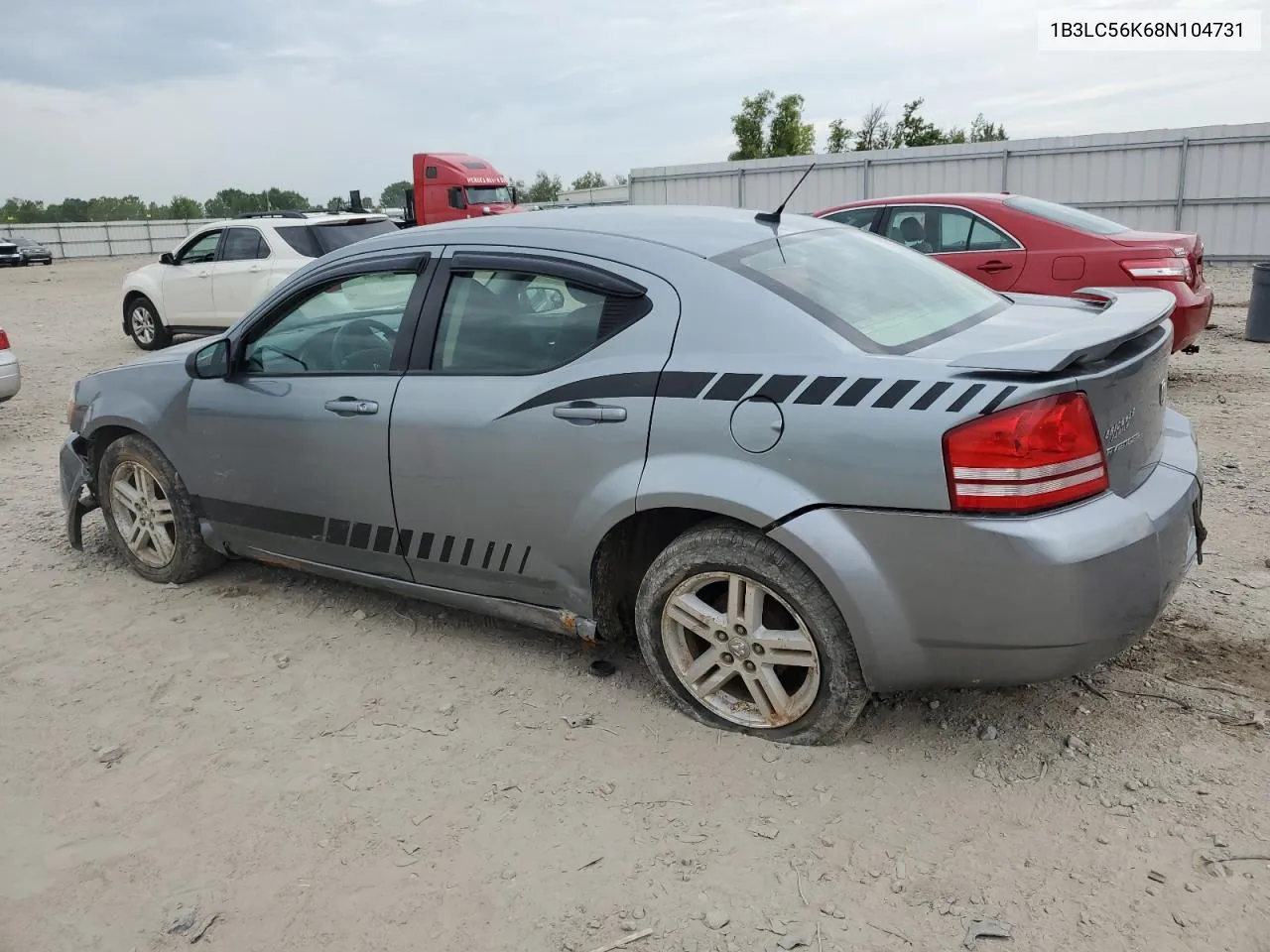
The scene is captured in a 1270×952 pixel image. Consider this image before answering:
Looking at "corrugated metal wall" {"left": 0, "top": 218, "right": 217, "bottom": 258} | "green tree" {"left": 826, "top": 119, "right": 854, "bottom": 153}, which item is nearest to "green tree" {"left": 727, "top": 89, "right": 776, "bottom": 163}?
"green tree" {"left": 826, "top": 119, "right": 854, "bottom": 153}

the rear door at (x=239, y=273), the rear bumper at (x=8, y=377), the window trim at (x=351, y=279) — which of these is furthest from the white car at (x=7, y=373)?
the window trim at (x=351, y=279)

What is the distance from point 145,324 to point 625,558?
1155 cm

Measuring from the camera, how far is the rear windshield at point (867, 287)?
9.98ft

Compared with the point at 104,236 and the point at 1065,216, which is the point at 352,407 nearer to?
the point at 1065,216

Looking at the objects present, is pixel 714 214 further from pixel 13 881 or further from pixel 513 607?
pixel 13 881

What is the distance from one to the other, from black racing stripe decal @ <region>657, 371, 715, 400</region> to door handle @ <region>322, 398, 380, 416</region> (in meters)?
1.21

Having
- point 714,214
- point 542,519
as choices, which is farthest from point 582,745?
point 714,214

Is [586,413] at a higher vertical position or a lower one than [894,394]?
lower

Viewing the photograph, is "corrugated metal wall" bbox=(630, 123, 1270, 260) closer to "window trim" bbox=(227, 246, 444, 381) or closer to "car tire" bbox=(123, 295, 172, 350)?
"car tire" bbox=(123, 295, 172, 350)

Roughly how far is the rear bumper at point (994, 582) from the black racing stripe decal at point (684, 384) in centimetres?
49

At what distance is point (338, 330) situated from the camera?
160 inches

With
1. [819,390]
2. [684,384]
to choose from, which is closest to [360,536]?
[684,384]

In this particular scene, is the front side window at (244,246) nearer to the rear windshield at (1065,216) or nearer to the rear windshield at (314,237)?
the rear windshield at (314,237)

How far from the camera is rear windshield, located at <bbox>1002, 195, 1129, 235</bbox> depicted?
771cm
